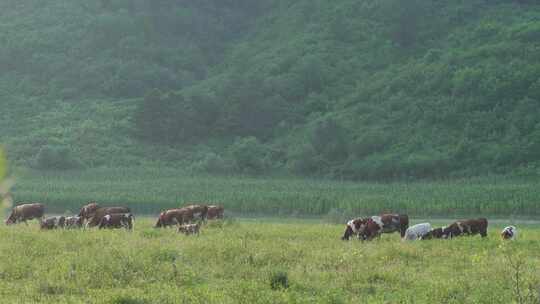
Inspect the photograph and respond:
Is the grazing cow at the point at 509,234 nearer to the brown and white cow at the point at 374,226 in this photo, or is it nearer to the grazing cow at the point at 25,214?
the brown and white cow at the point at 374,226

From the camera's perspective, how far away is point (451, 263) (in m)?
16.1

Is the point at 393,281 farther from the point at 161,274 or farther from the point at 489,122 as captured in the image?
the point at 489,122

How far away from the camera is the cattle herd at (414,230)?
21.4m

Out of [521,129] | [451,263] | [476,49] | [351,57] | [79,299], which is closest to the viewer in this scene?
[79,299]

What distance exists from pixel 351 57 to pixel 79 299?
236 ft

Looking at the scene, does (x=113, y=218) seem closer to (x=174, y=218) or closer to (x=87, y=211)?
(x=174, y=218)

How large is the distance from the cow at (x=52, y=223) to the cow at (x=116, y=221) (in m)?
1.30

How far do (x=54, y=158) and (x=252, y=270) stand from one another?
45723mm

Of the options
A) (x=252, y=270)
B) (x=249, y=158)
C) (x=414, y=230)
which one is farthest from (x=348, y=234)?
(x=249, y=158)

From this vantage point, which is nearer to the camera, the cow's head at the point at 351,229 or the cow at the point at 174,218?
the cow's head at the point at 351,229

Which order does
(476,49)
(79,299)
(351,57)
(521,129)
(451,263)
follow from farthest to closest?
(351,57) → (476,49) → (521,129) → (451,263) → (79,299)

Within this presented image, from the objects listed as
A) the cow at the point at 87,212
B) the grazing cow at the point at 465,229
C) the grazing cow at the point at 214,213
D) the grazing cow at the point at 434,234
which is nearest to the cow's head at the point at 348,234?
the grazing cow at the point at 434,234

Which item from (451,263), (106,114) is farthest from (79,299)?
(106,114)

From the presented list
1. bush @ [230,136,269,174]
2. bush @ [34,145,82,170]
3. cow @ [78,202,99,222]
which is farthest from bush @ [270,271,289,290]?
bush @ [34,145,82,170]
